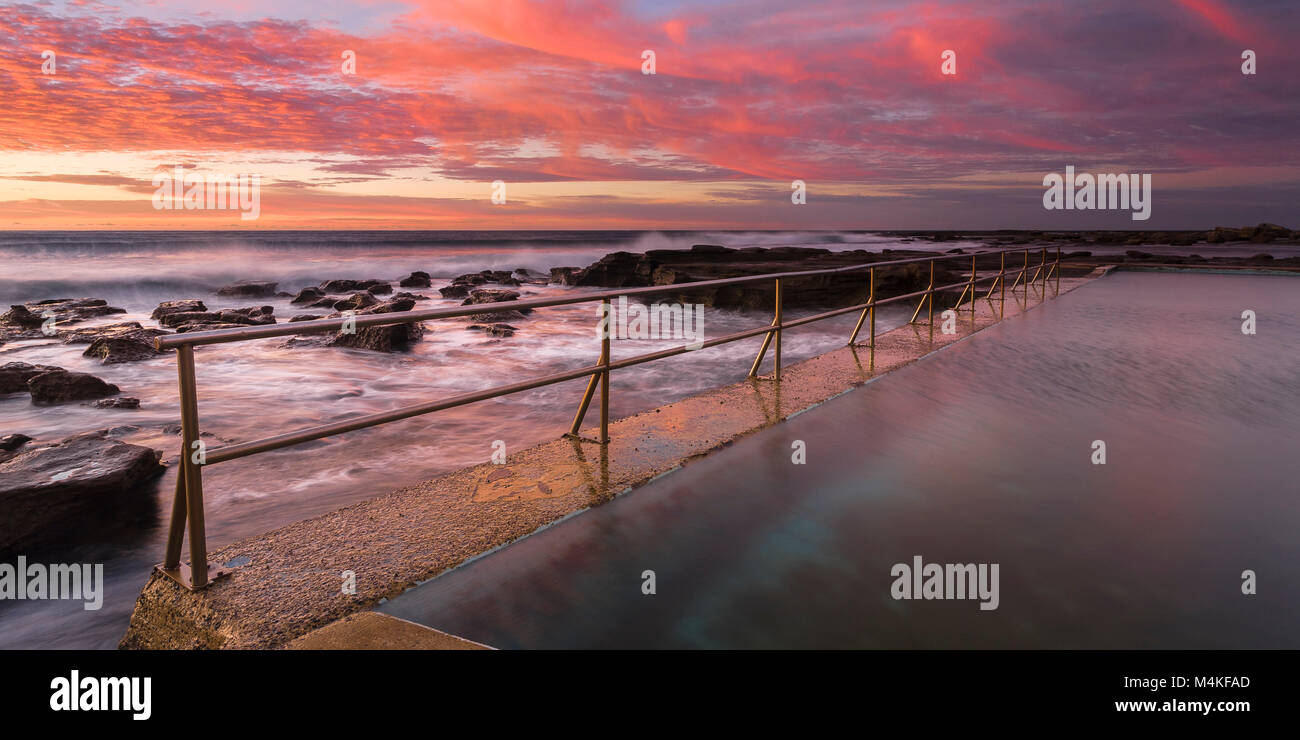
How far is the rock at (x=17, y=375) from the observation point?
362 inches

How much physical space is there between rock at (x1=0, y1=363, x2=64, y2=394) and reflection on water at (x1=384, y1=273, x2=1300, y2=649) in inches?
392

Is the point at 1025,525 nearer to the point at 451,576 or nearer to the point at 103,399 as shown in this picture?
the point at 451,576

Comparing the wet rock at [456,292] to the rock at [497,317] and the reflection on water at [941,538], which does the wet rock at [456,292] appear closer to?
the rock at [497,317]

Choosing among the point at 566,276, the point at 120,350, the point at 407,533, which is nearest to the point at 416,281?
the point at 566,276

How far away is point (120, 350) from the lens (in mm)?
12445

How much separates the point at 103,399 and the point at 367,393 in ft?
10.9

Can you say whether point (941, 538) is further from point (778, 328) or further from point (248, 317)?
point (248, 317)

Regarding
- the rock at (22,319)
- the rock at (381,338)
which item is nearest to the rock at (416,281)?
the rock at (22,319)

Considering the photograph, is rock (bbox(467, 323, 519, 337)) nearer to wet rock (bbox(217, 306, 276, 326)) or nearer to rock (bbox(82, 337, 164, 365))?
wet rock (bbox(217, 306, 276, 326))

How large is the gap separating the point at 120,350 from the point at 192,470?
12822 millimetres

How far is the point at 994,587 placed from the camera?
109 inches

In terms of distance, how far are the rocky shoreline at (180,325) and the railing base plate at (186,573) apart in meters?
1.49

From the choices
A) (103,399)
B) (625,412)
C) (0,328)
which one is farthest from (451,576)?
(0,328)

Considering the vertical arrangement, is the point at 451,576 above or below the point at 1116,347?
below
